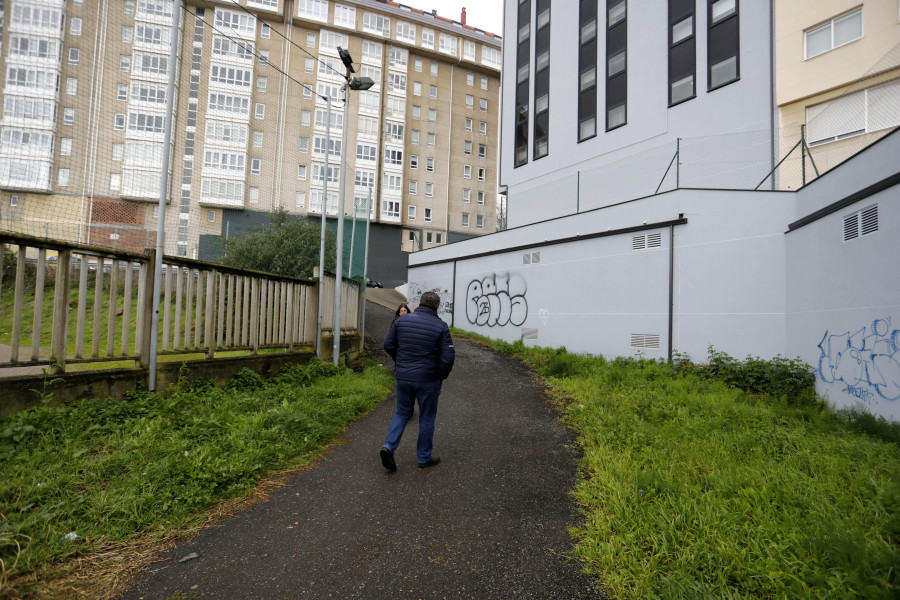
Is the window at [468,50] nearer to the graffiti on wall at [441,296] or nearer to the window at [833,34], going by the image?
the graffiti on wall at [441,296]

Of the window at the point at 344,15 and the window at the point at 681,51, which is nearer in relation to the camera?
the window at the point at 681,51

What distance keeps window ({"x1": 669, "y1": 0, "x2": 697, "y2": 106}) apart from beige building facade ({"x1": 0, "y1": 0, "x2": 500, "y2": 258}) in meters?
10.9

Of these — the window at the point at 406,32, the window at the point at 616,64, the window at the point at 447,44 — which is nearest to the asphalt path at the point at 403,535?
the window at the point at 616,64

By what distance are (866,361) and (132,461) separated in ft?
26.7

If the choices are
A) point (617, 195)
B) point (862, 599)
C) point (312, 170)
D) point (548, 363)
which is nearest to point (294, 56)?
point (312, 170)

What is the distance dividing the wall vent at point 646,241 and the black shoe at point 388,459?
8.37m

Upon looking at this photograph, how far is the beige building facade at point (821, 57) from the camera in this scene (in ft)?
28.5

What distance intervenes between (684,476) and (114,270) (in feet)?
19.6

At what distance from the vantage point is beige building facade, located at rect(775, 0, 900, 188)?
28.5 feet

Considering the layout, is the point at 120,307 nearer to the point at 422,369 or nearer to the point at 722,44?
the point at 422,369

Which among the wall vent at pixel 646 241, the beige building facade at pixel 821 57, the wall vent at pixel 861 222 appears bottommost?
the wall vent at pixel 861 222

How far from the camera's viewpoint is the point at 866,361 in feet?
18.1

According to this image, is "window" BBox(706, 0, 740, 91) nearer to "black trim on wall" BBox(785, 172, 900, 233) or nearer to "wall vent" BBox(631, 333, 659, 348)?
"black trim on wall" BBox(785, 172, 900, 233)

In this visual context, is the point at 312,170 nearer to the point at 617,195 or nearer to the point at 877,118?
the point at 617,195
